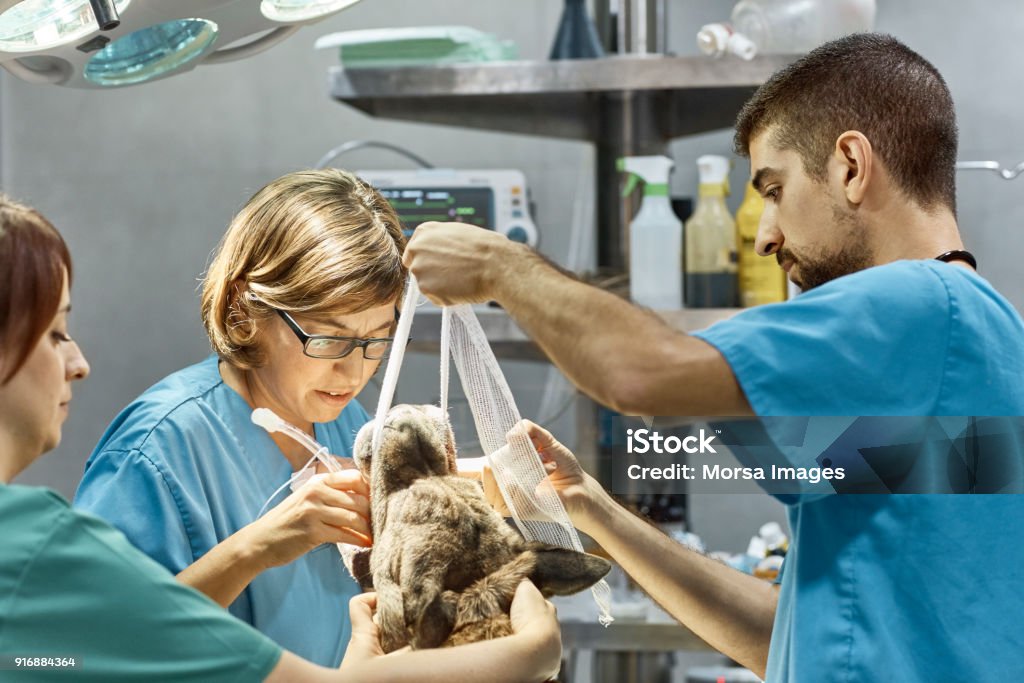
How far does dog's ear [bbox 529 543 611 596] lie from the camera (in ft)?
3.08

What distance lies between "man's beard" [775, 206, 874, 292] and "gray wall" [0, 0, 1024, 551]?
150 cm

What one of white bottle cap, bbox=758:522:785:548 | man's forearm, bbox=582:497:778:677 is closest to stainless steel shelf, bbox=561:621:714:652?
white bottle cap, bbox=758:522:785:548

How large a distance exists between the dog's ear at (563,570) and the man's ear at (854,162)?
0.41 m

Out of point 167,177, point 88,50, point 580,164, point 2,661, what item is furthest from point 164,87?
point 2,661

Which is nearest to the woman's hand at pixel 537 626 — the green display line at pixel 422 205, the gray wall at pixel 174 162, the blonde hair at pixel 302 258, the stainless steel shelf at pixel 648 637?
the blonde hair at pixel 302 258

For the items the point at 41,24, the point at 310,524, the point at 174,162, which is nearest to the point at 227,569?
the point at 310,524

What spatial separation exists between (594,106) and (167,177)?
3.64 ft

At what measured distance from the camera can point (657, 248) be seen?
2090 mm

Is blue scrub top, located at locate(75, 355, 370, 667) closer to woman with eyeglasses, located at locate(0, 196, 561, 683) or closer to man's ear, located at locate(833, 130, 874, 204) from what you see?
woman with eyeglasses, located at locate(0, 196, 561, 683)

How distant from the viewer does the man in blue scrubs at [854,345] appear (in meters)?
0.85

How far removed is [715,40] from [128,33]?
1261mm

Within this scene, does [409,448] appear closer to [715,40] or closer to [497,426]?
[497,426]

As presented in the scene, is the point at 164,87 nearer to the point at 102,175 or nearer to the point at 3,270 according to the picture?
the point at 102,175

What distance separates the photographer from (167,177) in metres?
2.67
